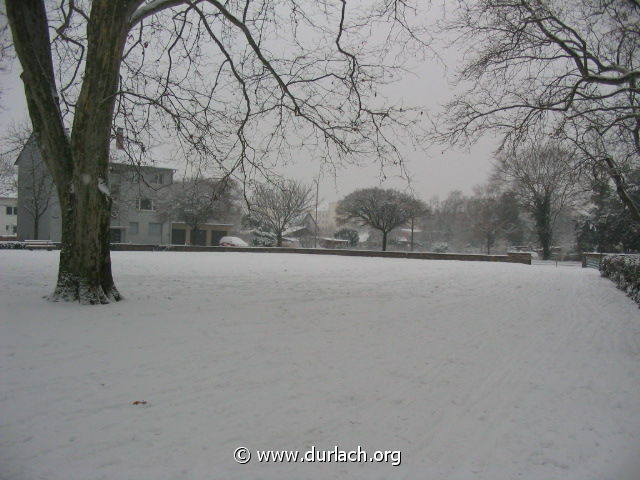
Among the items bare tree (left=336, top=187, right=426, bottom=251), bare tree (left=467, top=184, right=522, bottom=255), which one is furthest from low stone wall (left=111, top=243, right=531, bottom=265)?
bare tree (left=467, top=184, right=522, bottom=255)

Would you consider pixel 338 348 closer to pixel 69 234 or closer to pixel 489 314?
pixel 489 314

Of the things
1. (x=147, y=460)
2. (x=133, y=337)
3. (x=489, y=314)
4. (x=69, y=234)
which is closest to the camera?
(x=147, y=460)

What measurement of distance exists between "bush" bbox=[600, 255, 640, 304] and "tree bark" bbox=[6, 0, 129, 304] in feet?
42.4

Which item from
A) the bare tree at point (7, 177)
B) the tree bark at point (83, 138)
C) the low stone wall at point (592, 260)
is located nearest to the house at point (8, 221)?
the bare tree at point (7, 177)

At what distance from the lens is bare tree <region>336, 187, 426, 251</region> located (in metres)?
46.2

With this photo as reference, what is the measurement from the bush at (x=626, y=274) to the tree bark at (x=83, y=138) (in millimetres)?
12917

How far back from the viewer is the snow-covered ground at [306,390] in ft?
11.1

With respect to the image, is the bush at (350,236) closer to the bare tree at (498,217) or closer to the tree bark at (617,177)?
the bare tree at (498,217)

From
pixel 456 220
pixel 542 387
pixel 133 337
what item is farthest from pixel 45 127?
pixel 456 220

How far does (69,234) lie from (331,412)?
20.3 ft

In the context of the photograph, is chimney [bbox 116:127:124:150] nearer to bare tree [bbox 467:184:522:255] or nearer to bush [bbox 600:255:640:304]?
bush [bbox 600:255:640:304]

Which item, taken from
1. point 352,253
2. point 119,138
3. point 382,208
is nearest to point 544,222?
point 382,208

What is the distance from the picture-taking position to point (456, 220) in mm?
85562

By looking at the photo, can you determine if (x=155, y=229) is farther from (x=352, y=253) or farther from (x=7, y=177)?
(x=352, y=253)
